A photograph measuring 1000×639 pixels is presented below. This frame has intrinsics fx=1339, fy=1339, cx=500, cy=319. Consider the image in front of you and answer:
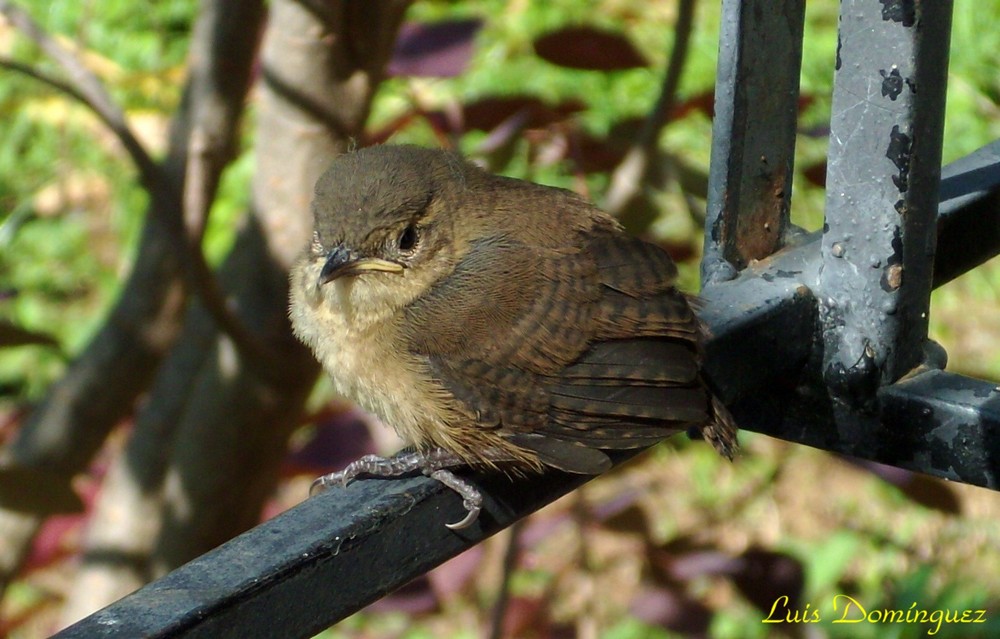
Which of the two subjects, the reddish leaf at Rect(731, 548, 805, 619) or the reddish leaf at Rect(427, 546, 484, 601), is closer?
the reddish leaf at Rect(731, 548, 805, 619)

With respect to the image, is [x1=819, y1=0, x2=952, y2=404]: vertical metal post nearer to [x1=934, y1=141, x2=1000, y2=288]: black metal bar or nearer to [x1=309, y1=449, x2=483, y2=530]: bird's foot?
[x1=934, y1=141, x2=1000, y2=288]: black metal bar

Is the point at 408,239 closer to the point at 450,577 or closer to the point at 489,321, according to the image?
the point at 489,321

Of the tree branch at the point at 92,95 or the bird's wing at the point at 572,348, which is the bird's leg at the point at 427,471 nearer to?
the bird's wing at the point at 572,348

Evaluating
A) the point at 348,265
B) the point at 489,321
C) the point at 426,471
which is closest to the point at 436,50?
the point at 348,265

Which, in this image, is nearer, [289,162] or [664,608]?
[289,162]

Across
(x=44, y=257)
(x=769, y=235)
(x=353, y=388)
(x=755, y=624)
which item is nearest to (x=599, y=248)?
(x=769, y=235)

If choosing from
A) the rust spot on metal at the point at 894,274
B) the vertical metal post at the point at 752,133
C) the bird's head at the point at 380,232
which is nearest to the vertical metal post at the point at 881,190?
the rust spot on metal at the point at 894,274

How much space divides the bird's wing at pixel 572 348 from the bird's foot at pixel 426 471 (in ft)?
0.37

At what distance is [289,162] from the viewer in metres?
3.07

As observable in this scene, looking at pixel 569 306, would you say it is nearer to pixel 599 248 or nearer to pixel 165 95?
pixel 599 248

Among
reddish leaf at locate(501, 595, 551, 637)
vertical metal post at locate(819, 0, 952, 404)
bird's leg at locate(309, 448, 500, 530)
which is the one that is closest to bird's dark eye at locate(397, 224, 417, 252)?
bird's leg at locate(309, 448, 500, 530)

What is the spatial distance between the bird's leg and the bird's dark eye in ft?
1.36

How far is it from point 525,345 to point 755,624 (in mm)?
2384

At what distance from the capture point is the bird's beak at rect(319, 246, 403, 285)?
8.40ft
